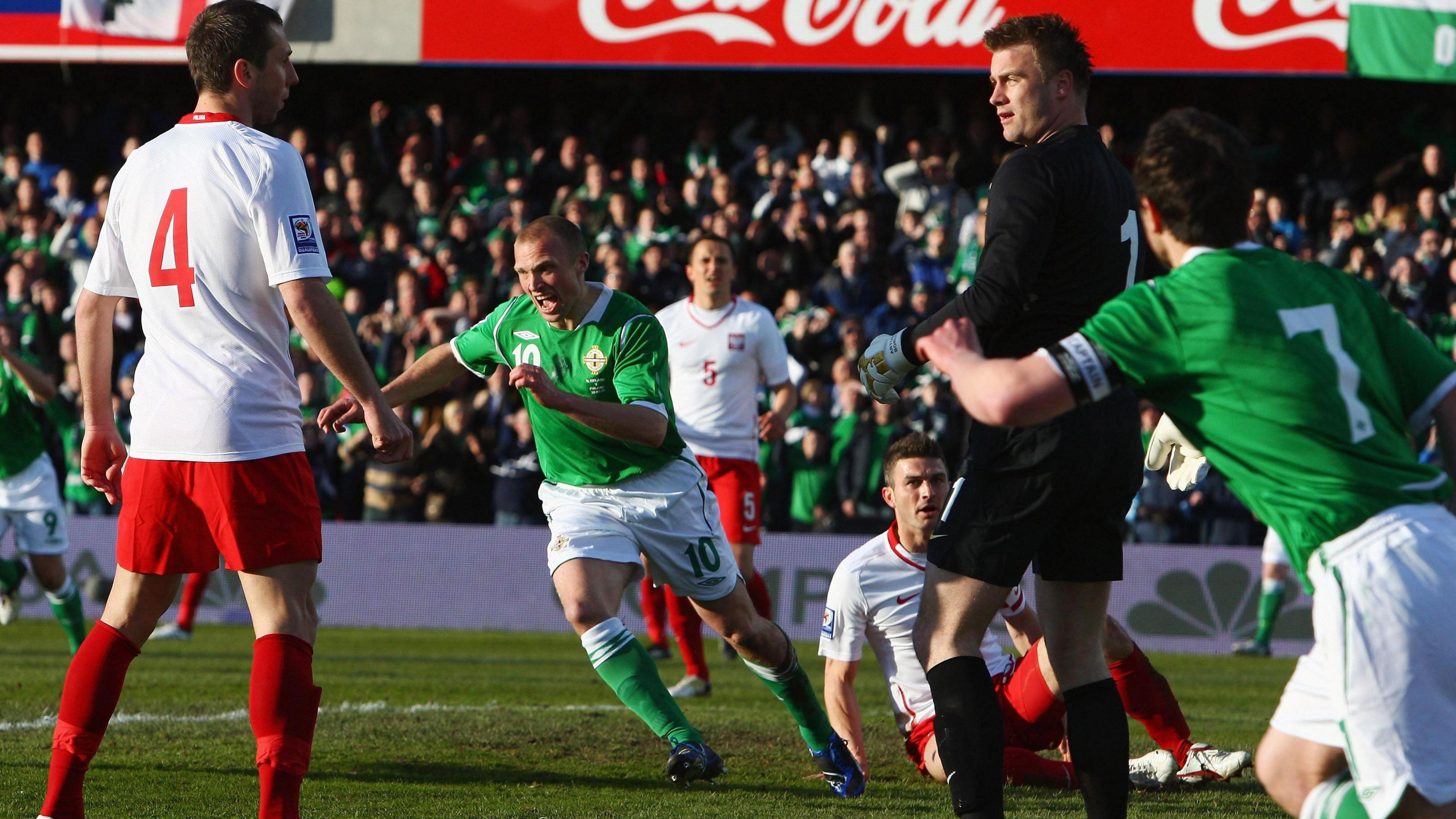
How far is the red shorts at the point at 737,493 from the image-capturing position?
9586 millimetres

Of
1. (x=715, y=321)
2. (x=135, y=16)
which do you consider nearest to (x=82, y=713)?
(x=715, y=321)

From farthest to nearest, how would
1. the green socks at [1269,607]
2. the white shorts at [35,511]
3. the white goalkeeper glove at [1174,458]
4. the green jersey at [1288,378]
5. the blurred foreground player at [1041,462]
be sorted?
1. the green socks at [1269,607]
2. the white shorts at [35,511]
3. the white goalkeeper glove at [1174,458]
4. the blurred foreground player at [1041,462]
5. the green jersey at [1288,378]

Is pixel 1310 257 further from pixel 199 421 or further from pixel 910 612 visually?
pixel 199 421

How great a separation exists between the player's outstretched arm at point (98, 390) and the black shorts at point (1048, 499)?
8.09ft

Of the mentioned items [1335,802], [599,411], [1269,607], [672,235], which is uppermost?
[672,235]

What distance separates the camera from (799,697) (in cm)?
572

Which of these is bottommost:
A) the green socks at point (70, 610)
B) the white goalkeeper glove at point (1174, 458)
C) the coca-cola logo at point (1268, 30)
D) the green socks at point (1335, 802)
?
the green socks at point (70, 610)

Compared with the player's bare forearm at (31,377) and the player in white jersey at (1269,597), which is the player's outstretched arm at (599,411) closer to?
the player's bare forearm at (31,377)

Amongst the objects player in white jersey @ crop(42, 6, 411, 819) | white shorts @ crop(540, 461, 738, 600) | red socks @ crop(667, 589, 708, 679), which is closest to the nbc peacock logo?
red socks @ crop(667, 589, 708, 679)

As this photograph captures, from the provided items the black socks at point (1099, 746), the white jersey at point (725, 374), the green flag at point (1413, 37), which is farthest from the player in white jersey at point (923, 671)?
the green flag at point (1413, 37)

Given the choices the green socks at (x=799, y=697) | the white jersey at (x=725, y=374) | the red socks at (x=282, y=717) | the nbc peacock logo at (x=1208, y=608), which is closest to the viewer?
the red socks at (x=282, y=717)

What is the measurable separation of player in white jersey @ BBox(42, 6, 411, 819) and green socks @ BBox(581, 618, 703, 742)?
52.2 inches

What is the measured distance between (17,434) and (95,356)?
6.76m

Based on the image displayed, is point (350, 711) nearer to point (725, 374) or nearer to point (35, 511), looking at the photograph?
point (725, 374)
